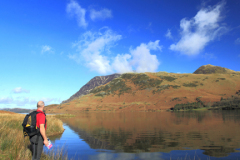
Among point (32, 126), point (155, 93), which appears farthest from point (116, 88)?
→ point (32, 126)

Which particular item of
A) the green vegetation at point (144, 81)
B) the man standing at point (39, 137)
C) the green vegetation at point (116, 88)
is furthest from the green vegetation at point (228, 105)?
the man standing at point (39, 137)

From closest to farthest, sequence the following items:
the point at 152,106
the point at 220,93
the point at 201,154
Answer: the point at 201,154 < the point at 152,106 < the point at 220,93

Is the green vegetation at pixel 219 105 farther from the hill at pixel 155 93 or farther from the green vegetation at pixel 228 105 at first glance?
the hill at pixel 155 93

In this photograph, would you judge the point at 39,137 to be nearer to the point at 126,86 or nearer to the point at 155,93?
the point at 155,93

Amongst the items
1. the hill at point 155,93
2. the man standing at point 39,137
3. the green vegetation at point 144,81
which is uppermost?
the green vegetation at point 144,81

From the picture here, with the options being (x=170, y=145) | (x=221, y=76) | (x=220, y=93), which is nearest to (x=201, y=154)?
(x=170, y=145)

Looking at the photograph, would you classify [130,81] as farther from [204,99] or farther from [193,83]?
[204,99]

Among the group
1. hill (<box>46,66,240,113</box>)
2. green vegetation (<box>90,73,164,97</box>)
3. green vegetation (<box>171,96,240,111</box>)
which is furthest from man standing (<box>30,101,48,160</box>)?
green vegetation (<box>90,73,164,97</box>)

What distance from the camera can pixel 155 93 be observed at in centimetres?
11400

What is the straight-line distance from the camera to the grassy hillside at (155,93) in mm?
93875

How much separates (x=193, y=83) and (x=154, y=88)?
2679cm

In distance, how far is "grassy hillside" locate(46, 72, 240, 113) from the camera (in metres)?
93.9

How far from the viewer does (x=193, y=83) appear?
118188 millimetres

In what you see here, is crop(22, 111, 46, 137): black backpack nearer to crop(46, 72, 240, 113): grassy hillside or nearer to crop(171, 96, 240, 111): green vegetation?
crop(171, 96, 240, 111): green vegetation
